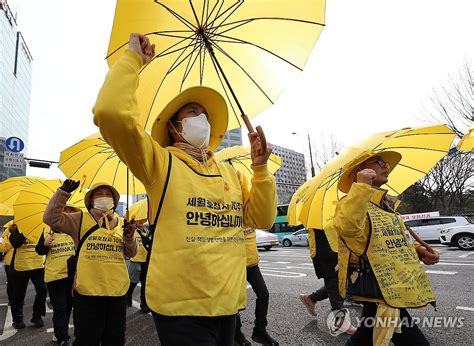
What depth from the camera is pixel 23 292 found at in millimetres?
5727

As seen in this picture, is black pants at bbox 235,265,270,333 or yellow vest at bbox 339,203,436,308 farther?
black pants at bbox 235,265,270,333

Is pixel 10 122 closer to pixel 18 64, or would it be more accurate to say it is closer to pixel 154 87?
pixel 18 64

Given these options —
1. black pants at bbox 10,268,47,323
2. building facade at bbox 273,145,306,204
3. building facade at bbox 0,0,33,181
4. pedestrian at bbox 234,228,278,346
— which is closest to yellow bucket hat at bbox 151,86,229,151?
pedestrian at bbox 234,228,278,346

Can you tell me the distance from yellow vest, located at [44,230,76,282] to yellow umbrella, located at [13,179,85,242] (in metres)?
0.26

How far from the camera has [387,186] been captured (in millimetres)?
3838

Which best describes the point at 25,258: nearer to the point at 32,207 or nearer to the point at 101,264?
the point at 32,207

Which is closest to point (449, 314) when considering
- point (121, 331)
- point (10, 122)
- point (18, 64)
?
point (121, 331)

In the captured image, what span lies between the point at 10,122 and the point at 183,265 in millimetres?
86634

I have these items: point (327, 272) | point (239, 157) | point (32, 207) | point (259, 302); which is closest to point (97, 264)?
point (32, 207)

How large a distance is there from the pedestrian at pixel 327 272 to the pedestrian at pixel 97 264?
2677 millimetres

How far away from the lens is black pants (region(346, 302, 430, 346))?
7.70 ft

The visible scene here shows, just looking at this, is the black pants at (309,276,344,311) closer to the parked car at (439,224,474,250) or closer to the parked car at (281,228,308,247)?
the parked car at (439,224,474,250)

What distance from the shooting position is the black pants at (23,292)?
550 centimetres

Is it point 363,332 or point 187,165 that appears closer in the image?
point 187,165
